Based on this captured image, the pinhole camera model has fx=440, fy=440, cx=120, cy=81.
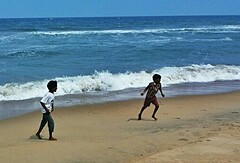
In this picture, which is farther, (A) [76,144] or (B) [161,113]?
(B) [161,113]

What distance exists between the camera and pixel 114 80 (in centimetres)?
1524

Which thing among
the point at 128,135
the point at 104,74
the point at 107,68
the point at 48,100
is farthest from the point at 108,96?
the point at 107,68

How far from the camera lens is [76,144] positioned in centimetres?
736

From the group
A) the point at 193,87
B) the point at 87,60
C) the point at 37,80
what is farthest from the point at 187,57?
the point at 37,80

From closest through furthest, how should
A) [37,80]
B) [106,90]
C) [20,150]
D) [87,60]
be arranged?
[20,150] → [106,90] → [37,80] → [87,60]

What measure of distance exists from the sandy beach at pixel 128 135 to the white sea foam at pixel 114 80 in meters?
2.57

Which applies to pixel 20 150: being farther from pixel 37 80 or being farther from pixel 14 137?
pixel 37 80

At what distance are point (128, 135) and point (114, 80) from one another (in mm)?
7253

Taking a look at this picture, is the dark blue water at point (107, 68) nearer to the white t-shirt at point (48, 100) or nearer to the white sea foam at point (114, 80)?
the white sea foam at point (114, 80)

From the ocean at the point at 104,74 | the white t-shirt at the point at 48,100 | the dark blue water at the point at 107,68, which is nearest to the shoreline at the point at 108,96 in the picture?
the ocean at the point at 104,74

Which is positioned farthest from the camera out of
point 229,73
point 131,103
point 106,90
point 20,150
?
point 229,73

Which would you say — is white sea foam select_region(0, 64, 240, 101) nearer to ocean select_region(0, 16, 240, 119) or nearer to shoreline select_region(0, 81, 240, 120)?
ocean select_region(0, 16, 240, 119)

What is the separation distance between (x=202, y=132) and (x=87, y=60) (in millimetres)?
15065

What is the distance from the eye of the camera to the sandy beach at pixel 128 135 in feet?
21.9
